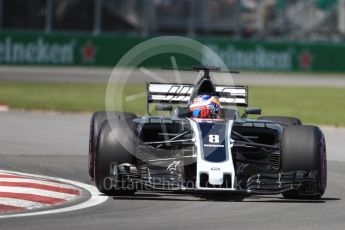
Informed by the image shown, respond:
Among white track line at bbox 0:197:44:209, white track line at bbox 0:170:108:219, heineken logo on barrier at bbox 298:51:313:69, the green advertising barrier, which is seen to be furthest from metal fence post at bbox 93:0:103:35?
white track line at bbox 0:197:44:209

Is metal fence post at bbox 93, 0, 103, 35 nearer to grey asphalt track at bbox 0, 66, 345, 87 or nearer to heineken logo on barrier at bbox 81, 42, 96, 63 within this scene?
heineken logo on barrier at bbox 81, 42, 96, 63

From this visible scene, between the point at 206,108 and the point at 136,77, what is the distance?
102ft

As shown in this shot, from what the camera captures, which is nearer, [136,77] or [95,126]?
[95,126]

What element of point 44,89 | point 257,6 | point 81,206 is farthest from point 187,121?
point 257,6

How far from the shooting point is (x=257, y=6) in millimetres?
52062

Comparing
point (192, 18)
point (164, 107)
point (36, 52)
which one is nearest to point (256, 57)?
point (192, 18)

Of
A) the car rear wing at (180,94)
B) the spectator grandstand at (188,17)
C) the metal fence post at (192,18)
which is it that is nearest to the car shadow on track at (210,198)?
the car rear wing at (180,94)

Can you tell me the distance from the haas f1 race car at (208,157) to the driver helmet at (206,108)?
15cm

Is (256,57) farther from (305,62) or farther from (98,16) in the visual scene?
(98,16)

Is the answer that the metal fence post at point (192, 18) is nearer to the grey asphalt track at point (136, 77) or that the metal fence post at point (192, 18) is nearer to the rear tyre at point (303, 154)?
the grey asphalt track at point (136, 77)

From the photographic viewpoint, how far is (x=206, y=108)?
1277 centimetres

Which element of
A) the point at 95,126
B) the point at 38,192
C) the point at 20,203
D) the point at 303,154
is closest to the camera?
the point at 20,203

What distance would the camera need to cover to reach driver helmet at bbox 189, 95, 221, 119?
12758 mm

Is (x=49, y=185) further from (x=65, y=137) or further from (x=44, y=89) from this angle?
Result: (x=44, y=89)
